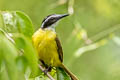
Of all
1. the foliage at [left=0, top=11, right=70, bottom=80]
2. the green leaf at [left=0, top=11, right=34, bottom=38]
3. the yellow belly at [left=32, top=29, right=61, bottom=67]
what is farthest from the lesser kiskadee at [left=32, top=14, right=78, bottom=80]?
the foliage at [left=0, top=11, right=70, bottom=80]

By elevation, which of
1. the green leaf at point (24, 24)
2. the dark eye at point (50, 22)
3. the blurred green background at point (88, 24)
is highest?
the green leaf at point (24, 24)

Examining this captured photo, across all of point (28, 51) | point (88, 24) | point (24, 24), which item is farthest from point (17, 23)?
point (88, 24)

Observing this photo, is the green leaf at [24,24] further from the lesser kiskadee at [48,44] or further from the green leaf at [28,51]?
the lesser kiskadee at [48,44]

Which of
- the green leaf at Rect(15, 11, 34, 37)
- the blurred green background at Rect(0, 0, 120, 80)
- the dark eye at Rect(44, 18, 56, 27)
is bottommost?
the blurred green background at Rect(0, 0, 120, 80)

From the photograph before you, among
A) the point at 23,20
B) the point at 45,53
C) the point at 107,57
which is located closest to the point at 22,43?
the point at 23,20

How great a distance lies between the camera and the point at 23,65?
1.59 m

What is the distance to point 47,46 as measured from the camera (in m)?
3.32

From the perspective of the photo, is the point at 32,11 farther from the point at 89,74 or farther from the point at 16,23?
the point at 16,23

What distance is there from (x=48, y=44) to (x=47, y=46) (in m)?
0.02

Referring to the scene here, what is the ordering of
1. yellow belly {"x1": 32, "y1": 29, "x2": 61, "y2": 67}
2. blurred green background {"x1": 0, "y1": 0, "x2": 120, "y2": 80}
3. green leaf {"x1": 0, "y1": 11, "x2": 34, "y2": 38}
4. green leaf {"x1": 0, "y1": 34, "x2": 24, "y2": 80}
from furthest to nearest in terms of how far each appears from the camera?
blurred green background {"x1": 0, "y1": 0, "x2": 120, "y2": 80} < yellow belly {"x1": 32, "y1": 29, "x2": 61, "y2": 67} < green leaf {"x1": 0, "y1": 11, "x2": 34, "y2": 38} < green leaf {"x1": 0, "y1": 34, "x2": 24, "y2": 80}

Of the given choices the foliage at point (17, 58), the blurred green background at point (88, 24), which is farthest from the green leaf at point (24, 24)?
the blurred green background at point (88, 24)

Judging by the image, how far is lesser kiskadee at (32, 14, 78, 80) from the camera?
326 cm

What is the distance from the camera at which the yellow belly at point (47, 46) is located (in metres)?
3.26

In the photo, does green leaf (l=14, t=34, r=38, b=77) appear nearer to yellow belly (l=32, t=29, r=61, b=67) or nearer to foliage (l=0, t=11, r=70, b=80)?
foliage (l=0, t=11, r=70, b=80)
